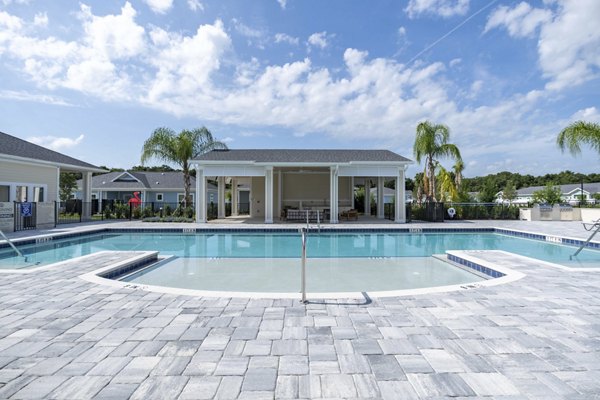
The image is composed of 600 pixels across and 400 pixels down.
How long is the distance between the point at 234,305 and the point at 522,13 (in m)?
13.7

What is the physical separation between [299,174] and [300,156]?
10.4ft

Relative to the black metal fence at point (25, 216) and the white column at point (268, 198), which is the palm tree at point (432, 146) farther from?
the black metal fence at point (25, 216)

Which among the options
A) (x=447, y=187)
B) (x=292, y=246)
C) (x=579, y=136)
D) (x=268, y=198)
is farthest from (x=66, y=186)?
(x=579, y=136)

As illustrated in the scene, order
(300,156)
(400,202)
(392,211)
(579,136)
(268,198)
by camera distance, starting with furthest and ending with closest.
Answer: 1. (392,211)
2. (300,156)
3. (400,202)
4. (268,198)
5. (579,136)

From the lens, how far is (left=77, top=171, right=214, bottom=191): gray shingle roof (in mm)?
29141

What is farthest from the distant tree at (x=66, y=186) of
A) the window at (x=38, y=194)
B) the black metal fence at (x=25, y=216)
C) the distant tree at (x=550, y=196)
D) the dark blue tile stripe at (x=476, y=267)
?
the distant tree at (x=550, y=196)

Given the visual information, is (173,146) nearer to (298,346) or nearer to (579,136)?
(298,346)

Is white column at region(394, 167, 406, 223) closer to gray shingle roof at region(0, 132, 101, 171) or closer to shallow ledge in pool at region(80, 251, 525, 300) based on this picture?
shallow ledge in pool at region(80, 251, 525, 300)

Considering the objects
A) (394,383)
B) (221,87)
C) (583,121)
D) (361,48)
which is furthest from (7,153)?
(583,121)

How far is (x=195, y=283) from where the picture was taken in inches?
254

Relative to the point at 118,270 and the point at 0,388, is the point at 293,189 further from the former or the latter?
the point at 0,388

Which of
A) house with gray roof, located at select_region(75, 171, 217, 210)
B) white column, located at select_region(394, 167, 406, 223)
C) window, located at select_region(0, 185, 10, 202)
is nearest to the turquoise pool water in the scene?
white column, located at select_region(394, 167, 406, 223)

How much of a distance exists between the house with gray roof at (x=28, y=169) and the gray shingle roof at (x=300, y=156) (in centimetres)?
706

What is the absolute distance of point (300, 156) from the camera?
18.4 m
